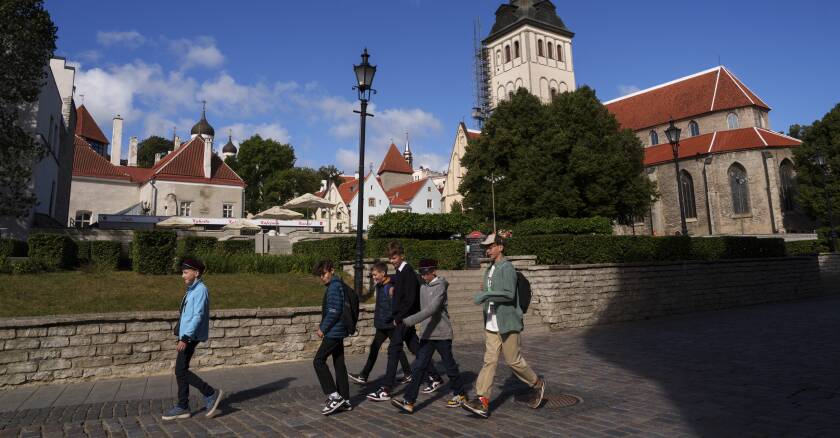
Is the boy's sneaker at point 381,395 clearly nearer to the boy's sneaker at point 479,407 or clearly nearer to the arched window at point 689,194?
the boy's sneaker at point 479,407

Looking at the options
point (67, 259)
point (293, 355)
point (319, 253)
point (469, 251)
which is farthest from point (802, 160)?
point (67, 259)

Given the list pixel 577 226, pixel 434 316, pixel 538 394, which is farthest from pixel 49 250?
pixel 577 226

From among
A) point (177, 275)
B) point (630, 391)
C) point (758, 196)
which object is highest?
point (758, 196)

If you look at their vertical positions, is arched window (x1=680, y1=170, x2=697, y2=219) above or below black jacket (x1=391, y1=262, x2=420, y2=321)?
above

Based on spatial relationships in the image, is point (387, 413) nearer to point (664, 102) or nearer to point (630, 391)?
point (630, 391)

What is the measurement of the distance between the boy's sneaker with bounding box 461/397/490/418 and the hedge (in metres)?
10.4

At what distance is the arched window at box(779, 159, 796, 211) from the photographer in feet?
140

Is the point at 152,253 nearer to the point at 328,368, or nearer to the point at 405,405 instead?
the point at 328,368

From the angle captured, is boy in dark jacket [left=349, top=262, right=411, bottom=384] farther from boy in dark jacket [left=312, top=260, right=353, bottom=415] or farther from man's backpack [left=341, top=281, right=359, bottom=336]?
boy in dark jacket [left=312, top=260, right=353, bottom=415]

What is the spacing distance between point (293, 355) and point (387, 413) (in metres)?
3.96

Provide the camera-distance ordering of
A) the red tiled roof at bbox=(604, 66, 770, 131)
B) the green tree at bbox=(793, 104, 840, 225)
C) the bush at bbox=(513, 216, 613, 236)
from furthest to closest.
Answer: the red tiled roof at bbox=(604, 66, 770, 131) → the green tree at bbox=(793, 104, 840, 225) → the bush at bbox=(513, 216, 613, 236)

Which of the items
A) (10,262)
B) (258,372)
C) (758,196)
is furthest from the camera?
(758,196)

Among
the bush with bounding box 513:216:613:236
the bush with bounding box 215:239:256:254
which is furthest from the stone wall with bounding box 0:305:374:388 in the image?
the bush with bounding box 513:216:613:236

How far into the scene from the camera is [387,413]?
18.4 feet
